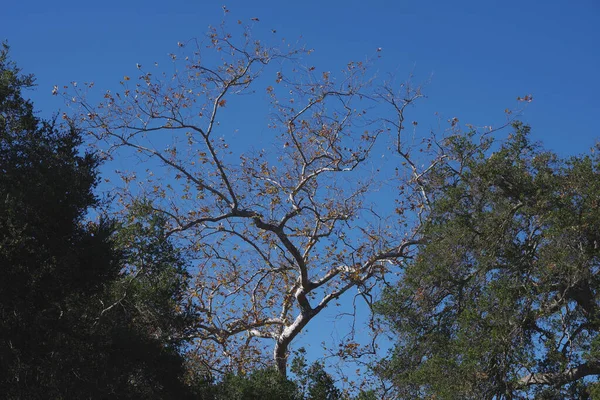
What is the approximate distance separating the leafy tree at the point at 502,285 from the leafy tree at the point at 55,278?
4.06 metres

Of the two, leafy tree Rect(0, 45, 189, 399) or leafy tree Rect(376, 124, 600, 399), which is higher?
leafy tree Rect(376, 124, 600, 399)

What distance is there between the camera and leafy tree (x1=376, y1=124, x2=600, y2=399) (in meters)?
9.55

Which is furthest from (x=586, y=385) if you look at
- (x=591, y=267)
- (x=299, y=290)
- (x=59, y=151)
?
(x=59, y=151)

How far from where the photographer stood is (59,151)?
31.9 ft

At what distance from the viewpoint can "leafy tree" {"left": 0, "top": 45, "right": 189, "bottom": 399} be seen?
8.39 metres

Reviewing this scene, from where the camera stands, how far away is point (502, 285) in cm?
1007

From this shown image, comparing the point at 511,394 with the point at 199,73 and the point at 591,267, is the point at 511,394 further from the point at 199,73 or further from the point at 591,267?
the point at 199,73

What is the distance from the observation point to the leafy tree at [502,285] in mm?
9547

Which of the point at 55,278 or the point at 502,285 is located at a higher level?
the point at 502,285

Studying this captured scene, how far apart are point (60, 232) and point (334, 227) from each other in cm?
681

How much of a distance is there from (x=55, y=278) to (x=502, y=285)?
597cm

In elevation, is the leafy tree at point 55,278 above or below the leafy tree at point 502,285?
below

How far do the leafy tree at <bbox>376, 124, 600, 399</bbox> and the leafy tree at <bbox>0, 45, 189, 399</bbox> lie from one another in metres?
4.06

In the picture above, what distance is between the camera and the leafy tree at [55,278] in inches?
330
